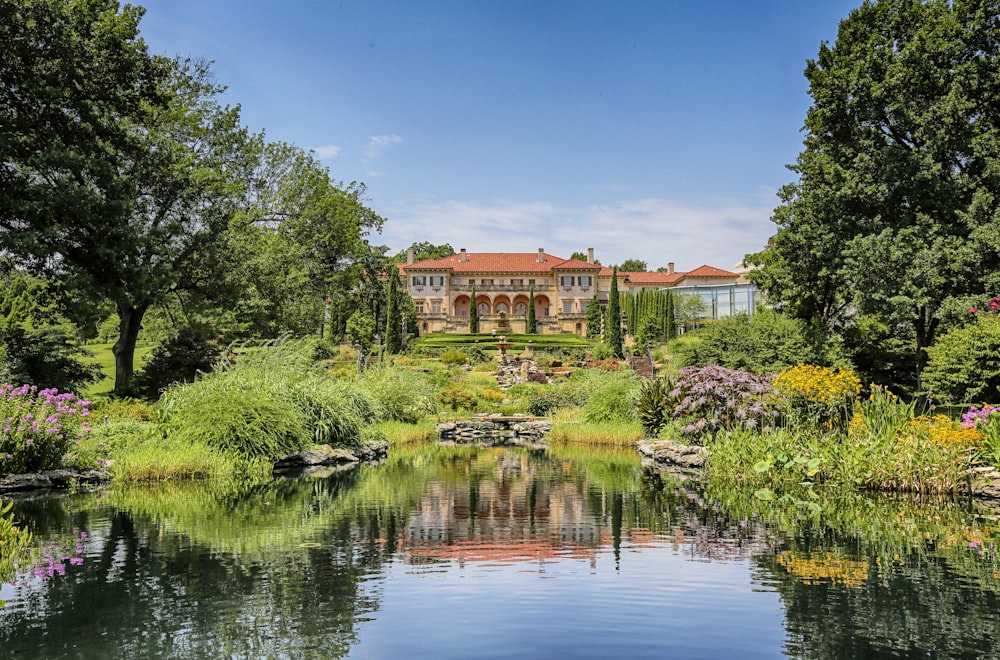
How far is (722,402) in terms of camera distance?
1545 centimetres

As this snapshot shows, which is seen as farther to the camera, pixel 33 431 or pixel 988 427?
pixel 33 431

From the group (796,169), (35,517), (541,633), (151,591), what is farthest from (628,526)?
(796,169)

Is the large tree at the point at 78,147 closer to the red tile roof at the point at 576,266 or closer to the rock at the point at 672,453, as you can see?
the rock at the point at 672,453

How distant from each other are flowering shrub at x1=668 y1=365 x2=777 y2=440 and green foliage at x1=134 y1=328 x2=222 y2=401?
46.5 feet

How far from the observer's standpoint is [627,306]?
6347cm

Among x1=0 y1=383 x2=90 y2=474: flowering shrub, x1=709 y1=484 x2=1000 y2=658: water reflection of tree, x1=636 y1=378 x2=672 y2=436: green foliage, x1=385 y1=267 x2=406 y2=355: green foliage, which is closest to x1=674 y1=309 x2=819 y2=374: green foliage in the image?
x1=636 y1=378 x2=672 y2=436: green foliage

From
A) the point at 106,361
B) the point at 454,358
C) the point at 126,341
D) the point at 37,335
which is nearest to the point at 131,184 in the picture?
the point at 37,335

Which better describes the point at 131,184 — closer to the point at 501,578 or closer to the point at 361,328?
the point at 501,578

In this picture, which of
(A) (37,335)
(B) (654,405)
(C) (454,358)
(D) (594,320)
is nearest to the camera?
(A) (37,335)

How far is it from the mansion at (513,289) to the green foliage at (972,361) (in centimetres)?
5285

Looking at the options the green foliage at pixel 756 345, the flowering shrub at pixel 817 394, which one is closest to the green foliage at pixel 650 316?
the green foliage at pixel 756 345

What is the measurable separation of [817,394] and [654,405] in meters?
5.02

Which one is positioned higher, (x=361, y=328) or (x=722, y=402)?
(x=361, y=328)

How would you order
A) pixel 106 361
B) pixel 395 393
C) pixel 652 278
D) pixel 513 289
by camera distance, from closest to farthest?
pixel 395 393
pixel 106 361
pixel 513 289
pixel 652 278
